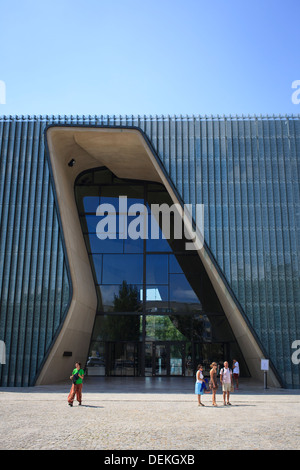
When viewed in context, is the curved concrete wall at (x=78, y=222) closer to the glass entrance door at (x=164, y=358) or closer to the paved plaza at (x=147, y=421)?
the glass entrance door at (x=164, y=358)

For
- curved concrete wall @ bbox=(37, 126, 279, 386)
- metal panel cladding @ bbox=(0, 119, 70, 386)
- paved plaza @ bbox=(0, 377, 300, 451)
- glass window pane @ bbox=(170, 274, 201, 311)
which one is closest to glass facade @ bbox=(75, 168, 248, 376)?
glass window pane @ bbox=(170, 274, 201, 311)

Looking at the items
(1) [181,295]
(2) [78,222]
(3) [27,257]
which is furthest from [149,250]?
(3) [27,257]

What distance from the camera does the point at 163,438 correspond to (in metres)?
7.44

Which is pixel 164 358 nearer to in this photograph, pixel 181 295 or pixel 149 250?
pixel 181 295

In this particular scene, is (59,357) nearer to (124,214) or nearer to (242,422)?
(124,214)

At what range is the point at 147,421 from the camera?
929 cm

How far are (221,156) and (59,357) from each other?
11.9m

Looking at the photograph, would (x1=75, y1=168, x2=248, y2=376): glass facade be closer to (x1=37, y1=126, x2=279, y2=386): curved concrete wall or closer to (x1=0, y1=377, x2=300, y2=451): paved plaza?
(x1=37, y1=126, x2=279, y2=386): curved concrete wall

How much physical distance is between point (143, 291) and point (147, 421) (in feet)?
46.3

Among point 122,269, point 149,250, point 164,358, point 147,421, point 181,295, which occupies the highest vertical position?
point 149,250

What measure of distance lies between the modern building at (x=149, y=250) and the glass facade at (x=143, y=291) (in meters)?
0.06

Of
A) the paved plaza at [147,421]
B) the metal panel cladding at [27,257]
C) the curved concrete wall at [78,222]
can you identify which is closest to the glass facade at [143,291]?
the curved concrete wall at [78,222]

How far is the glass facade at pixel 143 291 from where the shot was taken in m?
22.8
